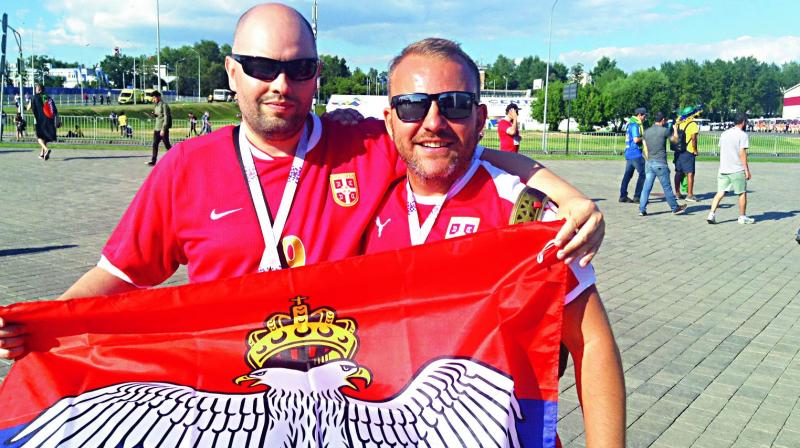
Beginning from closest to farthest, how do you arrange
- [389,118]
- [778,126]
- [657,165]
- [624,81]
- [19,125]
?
1. [389,118]
2. [657,165]
3. [19,125]
4. [778,126]
5. [624,81]

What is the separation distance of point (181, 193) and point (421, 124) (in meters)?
1.04

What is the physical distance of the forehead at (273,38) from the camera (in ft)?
8.96

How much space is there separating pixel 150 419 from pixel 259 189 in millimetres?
940

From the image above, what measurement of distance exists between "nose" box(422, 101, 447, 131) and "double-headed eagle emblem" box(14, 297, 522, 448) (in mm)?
759

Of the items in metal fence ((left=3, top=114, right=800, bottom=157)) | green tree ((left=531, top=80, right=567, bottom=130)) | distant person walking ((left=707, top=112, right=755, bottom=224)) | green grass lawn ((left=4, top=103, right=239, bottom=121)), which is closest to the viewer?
distant person walking ((left=707, top=112, right=755, bottom=224))

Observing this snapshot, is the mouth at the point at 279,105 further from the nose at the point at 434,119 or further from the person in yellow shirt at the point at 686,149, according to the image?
the person in yellow shirt at the point at 686,149

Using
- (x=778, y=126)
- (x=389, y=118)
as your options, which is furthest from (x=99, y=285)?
(x=778, y=126)

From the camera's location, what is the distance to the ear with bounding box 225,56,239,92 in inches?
110

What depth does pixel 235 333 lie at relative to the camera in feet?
8.44

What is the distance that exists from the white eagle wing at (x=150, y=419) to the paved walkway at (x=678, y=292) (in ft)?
9.05

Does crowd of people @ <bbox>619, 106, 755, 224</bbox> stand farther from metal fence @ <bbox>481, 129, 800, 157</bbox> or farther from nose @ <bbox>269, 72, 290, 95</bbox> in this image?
metal fence @ <bbox>481, 129, 800, 157</bbox>

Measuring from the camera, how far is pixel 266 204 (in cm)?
274

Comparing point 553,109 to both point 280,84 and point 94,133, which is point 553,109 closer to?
point 94,133

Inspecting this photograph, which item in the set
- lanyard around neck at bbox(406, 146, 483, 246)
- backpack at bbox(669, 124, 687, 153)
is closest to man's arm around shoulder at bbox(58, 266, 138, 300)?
lanyard around neck at bbox(406, 146, 483, 246)
